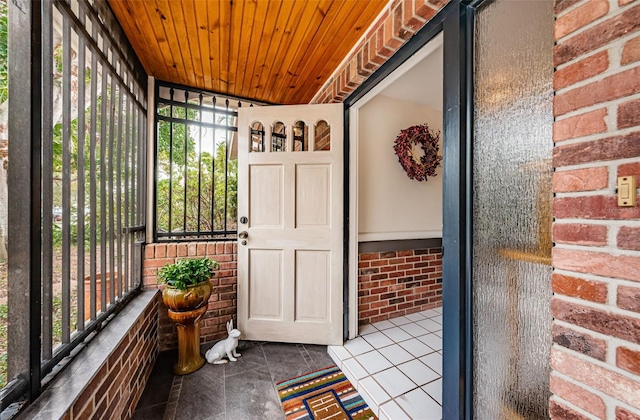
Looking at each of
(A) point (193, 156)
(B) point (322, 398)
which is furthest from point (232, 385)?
(A) point (193, 156)

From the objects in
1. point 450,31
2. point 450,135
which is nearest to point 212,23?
point 450,31

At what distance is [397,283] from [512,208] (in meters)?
1.89

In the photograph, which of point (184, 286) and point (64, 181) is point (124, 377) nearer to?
point (184, 286)

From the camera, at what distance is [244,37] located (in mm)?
1739

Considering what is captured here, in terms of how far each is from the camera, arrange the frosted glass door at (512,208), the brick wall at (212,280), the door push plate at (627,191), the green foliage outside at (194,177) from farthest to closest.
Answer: the green foliage outside at (194,177) < the brick wall at (212,280) < the frosted glass door at (512,208) < the door push plate at (627,191)

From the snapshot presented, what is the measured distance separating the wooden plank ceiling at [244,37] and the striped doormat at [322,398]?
7.66 feet

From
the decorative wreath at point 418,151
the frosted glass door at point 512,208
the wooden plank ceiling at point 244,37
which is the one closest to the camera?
the frosted glass door at point 512,208

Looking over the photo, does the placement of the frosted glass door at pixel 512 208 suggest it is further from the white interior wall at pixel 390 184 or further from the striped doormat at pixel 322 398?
the white interior wall at pixel 390 184

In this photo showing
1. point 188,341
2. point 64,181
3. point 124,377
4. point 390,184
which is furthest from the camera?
point 390,184

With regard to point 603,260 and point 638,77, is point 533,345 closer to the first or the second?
point 603,260

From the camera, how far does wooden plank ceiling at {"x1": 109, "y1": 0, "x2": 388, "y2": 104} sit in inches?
57.9

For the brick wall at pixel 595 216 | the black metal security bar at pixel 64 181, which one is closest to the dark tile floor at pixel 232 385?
the black metal security bar at pixel 64 181

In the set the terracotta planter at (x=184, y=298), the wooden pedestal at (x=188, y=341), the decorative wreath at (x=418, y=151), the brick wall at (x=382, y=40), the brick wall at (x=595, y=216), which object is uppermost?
the brick wall at (x=382, y=40)

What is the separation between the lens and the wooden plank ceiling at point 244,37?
1.47 metres
